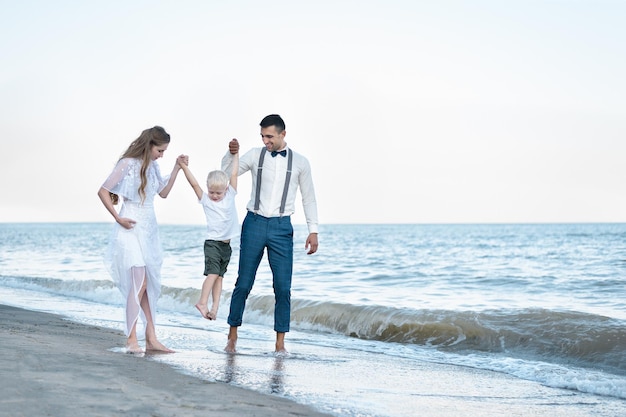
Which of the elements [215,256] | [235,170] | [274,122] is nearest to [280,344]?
[215,256]

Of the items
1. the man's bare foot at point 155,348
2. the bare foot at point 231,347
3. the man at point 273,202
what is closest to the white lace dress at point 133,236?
the man's bare foot at point 155,348

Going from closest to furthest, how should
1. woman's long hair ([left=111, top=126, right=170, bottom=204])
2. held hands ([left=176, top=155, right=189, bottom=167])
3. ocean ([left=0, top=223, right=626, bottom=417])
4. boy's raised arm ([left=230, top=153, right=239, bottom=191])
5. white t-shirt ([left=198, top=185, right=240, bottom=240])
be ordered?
1. ocean ([left=0, top=223, right=626, bottom=417])
2. woman's long hair ([left=111, top=126, right=170, bottom=204])
3. held hands ([left=176, top=155, right=189, bottom=167])
4. boy's raised arm ([left=230, top=153, right=239, bottom=191])
5. white t-shirt ([left=198, top=185, right=240, bottom=240])

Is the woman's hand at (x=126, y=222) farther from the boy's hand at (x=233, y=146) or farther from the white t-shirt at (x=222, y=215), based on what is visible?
the boy's hand at (x=233, y=146)

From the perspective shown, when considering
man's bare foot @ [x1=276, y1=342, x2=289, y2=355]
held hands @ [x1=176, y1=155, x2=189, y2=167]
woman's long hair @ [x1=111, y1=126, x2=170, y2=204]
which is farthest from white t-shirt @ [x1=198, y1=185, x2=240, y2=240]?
man's bare foot @ [x1=276, y1=342, x2=289, y2=355]

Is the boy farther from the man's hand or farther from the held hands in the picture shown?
the man's hand

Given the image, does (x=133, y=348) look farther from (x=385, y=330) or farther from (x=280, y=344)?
(x=385, y=330)

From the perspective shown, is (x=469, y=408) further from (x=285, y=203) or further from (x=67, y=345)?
(x=67, y=345)

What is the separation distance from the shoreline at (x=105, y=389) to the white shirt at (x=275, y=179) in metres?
1.64

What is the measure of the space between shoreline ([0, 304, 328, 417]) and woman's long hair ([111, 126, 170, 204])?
1346mm

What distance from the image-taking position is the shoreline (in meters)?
3.58

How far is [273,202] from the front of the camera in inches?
246

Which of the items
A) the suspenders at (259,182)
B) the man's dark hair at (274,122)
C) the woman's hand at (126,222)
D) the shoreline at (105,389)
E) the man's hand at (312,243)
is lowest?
the shoreline at (105,389)

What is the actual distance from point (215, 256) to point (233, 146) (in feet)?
3.39

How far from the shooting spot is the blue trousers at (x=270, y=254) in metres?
6.28
